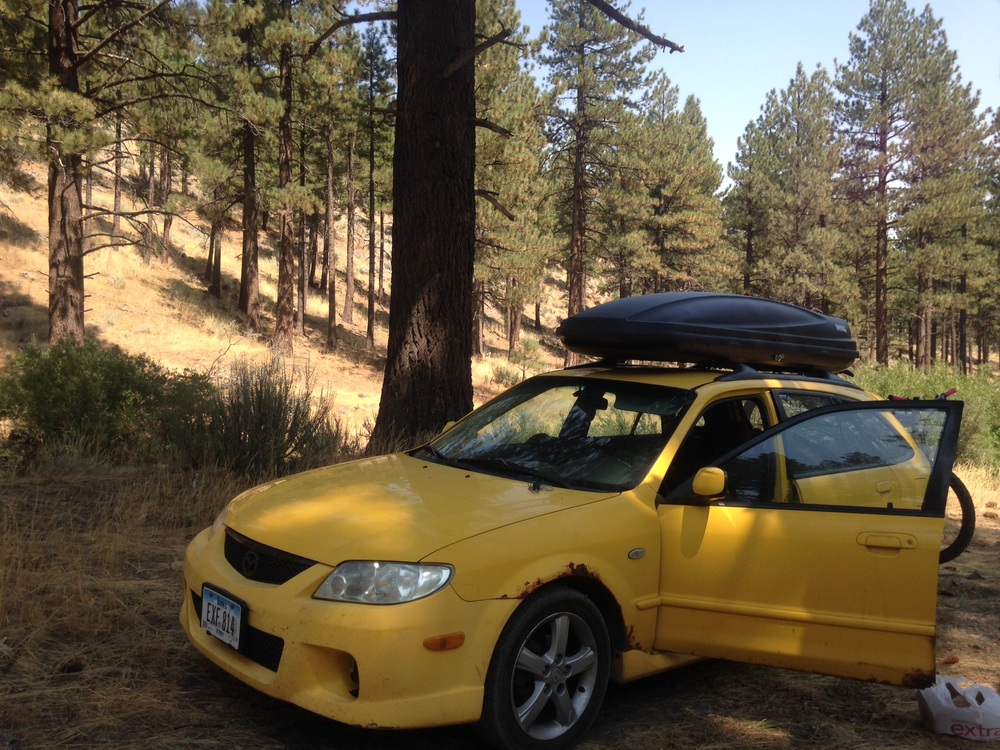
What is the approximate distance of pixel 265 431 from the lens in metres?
7.16

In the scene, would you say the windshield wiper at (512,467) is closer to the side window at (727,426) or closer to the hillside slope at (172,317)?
the side window at (727,426)

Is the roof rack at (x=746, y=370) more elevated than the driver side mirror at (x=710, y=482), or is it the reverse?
the roof rack at (x=746, y=370)

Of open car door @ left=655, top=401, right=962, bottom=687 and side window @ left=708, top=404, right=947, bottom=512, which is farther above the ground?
side window @ left=708, top=404, right=947, bottom=512

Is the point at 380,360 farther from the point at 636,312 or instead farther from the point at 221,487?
the point at 636,312

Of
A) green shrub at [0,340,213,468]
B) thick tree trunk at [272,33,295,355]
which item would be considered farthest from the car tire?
thick tree trunk at [272,33,295,355]

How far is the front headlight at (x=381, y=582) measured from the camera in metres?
2.92

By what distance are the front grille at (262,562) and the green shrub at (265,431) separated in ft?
11.7

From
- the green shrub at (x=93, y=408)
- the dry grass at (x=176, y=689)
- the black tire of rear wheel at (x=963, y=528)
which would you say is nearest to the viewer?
the dry grass at (x=176, y=689)

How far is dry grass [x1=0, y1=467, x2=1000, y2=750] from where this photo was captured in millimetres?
3217

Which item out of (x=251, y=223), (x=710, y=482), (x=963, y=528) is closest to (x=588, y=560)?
(x=710, y=482)

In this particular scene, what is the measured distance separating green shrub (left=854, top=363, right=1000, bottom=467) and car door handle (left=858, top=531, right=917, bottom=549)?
11661 mm

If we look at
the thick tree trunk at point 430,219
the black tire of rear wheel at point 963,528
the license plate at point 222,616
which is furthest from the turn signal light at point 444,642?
the thick tree trunk at point 430,219

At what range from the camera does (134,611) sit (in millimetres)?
4211

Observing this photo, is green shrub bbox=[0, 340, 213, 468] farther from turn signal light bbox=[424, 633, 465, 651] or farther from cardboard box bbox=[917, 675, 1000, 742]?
cardboard box bbox=[917, 675, 1000, 742]
